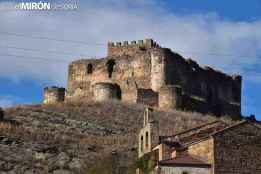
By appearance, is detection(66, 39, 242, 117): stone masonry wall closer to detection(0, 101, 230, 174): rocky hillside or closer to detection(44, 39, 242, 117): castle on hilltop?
detection(44, 39, 242, 117): castle on hilltop

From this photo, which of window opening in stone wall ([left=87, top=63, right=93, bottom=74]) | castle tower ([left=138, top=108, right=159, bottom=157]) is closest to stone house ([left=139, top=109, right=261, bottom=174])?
castle tower ([left=138, top=108, right=159, bottom=157])

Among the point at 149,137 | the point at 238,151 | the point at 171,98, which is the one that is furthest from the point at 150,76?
the point at 238,151

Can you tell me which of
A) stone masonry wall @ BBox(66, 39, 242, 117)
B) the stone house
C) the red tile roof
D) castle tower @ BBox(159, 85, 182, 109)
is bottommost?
the stone house

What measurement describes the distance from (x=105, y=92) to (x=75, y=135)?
667 inches

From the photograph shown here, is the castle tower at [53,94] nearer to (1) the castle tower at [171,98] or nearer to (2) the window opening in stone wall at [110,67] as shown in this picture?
(2) the window opening in stone wall at [110,67]

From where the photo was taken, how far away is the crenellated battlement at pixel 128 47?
3371 inches


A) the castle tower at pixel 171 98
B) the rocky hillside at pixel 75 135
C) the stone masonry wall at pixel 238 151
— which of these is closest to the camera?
the stone masonry wall at pixel 238 151

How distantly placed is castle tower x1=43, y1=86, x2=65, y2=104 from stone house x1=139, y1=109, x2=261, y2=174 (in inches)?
1250

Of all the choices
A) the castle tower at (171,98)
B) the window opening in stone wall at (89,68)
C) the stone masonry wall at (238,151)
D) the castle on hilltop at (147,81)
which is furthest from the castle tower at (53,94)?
the stone masonry wall at (238,151)

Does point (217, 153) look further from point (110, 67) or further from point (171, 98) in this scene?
point (110, 67)

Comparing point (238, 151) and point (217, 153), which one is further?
point (238, 151)

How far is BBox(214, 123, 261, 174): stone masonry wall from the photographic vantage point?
48406 millimetres

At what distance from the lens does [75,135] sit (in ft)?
209

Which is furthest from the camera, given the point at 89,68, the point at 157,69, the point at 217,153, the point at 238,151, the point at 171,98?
the point at 89,68
